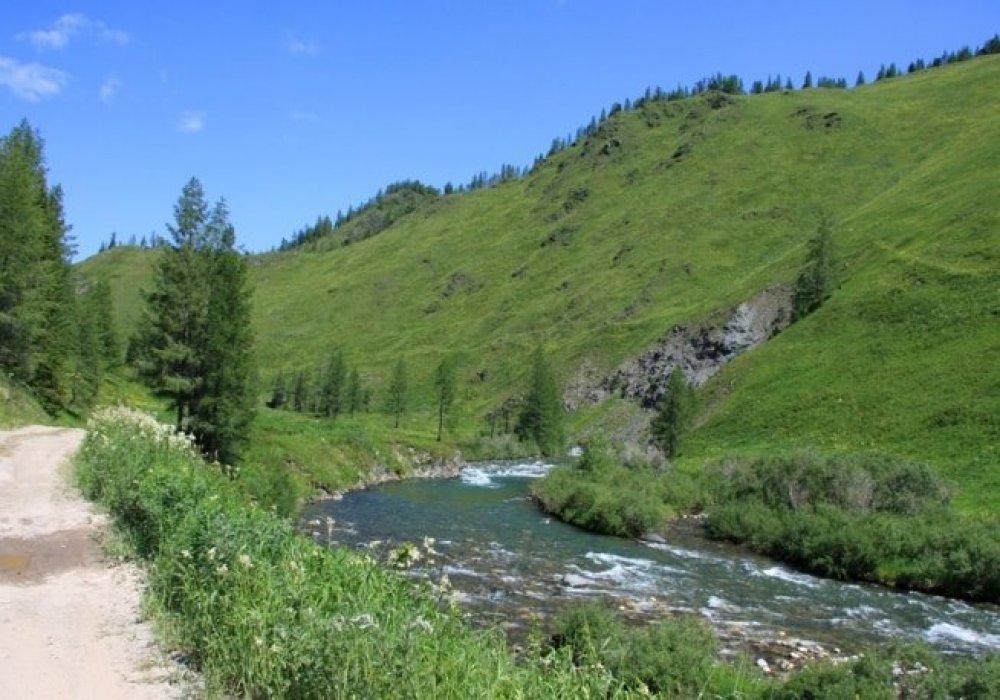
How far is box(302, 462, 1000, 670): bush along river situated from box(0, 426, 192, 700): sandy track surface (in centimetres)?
494

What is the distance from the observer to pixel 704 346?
122 meters

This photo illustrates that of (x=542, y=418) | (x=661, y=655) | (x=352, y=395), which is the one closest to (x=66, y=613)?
(x=661, y=655)

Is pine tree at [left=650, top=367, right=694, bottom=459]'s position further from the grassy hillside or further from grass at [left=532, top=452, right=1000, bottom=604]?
grass at [left=532, top=452, right=1000, bottom=604]

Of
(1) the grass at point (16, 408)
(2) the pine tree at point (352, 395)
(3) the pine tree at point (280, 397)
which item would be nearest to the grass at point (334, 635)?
(1) the grass at point (16, 408)

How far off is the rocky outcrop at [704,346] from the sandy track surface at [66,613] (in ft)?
334

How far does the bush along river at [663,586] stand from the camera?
81.8ft

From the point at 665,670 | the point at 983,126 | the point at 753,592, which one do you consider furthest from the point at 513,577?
the point at 983,126

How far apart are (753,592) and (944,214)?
9289cm

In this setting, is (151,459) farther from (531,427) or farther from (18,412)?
(531,427)

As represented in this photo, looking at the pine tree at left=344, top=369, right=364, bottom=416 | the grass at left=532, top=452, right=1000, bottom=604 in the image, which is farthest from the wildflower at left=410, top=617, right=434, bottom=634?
the pine tree at left=344, top=369, right=364, bottom=416

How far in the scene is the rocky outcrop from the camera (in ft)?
383

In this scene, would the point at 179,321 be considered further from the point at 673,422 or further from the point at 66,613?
the point at 673,422

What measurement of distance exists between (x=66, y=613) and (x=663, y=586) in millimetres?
24161

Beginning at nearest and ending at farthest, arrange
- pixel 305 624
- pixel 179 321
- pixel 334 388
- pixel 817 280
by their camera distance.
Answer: pixel 305 624
pixel 179 321
pixel 817 280
pixel 334 388
